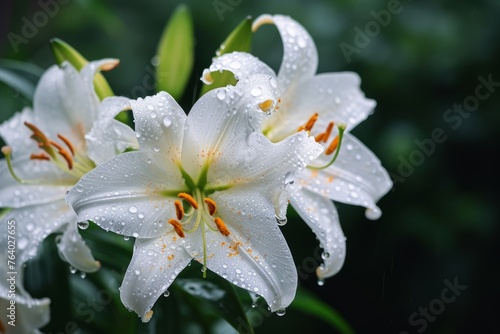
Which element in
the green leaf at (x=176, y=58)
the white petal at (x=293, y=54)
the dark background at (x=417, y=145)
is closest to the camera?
the white petal at (x=293, y=54)

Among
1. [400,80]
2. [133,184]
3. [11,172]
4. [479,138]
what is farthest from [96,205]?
[479,138]

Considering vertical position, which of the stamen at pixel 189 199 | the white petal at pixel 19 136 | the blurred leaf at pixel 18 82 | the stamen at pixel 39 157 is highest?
the stamen at pixel 189 199

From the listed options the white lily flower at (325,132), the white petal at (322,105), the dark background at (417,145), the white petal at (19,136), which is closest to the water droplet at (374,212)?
the white lily flower at (325,132)

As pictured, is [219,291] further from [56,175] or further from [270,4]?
[270,4]

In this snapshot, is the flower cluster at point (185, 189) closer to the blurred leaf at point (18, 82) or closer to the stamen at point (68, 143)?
the stamen at point (68, 143)

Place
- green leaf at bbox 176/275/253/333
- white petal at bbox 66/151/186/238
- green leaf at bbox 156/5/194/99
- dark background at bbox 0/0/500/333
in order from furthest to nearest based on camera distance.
Answer: 1. dark background at bbox 0/0/500/333
2. green leaf at bbox 156/5/194/99
3. green leaf at bbox 176/275/253/333
4. white petal at bbox 66/151/186/238

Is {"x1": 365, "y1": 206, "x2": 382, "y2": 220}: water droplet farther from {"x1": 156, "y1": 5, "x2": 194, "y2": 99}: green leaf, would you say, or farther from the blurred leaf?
the blurred leaf

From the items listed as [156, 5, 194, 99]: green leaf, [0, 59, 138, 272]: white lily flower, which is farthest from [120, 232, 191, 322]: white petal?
[156, 5, 194, 99]: green leaf
